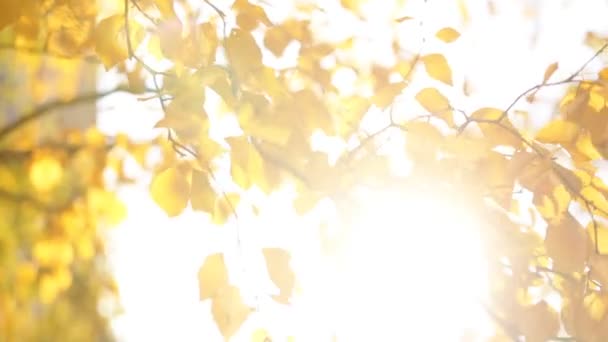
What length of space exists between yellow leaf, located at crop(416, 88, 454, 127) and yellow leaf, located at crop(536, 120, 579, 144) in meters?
0.24

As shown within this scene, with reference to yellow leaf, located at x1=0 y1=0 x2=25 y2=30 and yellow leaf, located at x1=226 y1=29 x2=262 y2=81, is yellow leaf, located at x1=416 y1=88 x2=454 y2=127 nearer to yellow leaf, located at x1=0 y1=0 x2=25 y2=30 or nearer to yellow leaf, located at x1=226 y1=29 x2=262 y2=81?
yellow leaf, located at x1=226 y1=29 x2=262 y2=81

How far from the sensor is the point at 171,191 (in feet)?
4.83

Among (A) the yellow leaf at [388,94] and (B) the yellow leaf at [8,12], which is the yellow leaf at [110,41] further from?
(A) the yellow leaf at [388,94]

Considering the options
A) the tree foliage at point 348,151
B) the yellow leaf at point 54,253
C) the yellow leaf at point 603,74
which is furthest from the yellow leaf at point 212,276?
the yellow leaf at point 54,253

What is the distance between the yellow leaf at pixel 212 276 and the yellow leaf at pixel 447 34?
0.73m

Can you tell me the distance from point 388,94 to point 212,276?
0.59 m

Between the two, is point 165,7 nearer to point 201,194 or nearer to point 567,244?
point 201,194

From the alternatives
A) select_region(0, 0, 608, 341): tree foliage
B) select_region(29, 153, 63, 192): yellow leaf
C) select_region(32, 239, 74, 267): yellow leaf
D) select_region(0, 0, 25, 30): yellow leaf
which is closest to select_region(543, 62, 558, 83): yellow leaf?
select_region(0, 0, 608, 341): tree foliage

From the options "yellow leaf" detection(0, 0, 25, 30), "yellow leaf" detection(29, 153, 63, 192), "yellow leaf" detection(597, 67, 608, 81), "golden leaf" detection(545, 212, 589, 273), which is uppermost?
"yellow leaf" detection(597, 67, 608, 81)

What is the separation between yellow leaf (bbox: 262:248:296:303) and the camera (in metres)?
1.50

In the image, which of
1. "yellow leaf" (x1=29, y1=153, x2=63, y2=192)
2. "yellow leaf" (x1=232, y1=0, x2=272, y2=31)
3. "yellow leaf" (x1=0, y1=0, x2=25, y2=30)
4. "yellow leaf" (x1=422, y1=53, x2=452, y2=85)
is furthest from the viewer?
"yellow leaf" (x1=29, y1=153, x2=63, y2=192)

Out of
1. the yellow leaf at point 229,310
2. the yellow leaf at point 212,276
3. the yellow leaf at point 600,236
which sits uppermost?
the yellow leaf at point 600,236

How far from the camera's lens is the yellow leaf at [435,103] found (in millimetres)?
1571

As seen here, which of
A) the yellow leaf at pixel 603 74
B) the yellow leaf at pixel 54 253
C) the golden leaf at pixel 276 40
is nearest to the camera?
the yellow leaf at pixel 603 74
